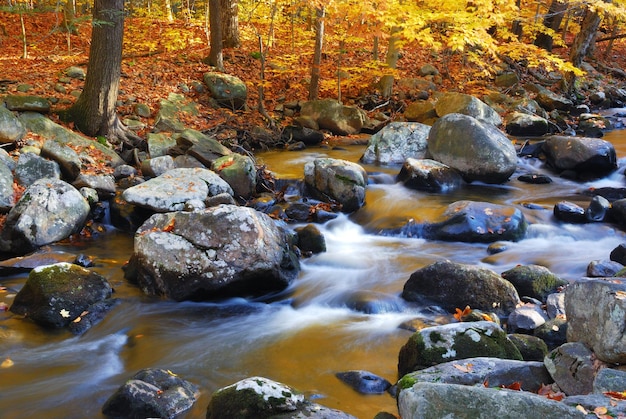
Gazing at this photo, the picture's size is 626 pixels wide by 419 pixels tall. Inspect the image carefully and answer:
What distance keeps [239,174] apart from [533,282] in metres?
5.37

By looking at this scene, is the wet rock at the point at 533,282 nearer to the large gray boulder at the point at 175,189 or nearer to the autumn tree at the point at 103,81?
the large gray boulder at the point at 175,189

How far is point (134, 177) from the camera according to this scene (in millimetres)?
9523

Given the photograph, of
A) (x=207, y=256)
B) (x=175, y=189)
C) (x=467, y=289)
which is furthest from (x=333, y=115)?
(x=467, y=289)

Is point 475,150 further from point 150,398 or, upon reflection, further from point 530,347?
point 150,398

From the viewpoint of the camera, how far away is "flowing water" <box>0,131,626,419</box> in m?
4.77

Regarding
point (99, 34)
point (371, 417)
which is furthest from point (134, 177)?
point (371, 417)

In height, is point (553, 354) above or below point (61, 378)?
above

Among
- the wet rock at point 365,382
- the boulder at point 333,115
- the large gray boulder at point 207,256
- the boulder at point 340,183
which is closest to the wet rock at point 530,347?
the wet rock at point 365,382

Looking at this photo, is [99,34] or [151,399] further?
[99,34]

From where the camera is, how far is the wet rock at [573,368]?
3.31 meters

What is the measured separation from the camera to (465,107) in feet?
43.8

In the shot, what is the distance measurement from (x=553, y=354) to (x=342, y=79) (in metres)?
13.2

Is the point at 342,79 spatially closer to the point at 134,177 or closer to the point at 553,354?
the point at 134,177

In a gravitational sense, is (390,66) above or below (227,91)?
above
